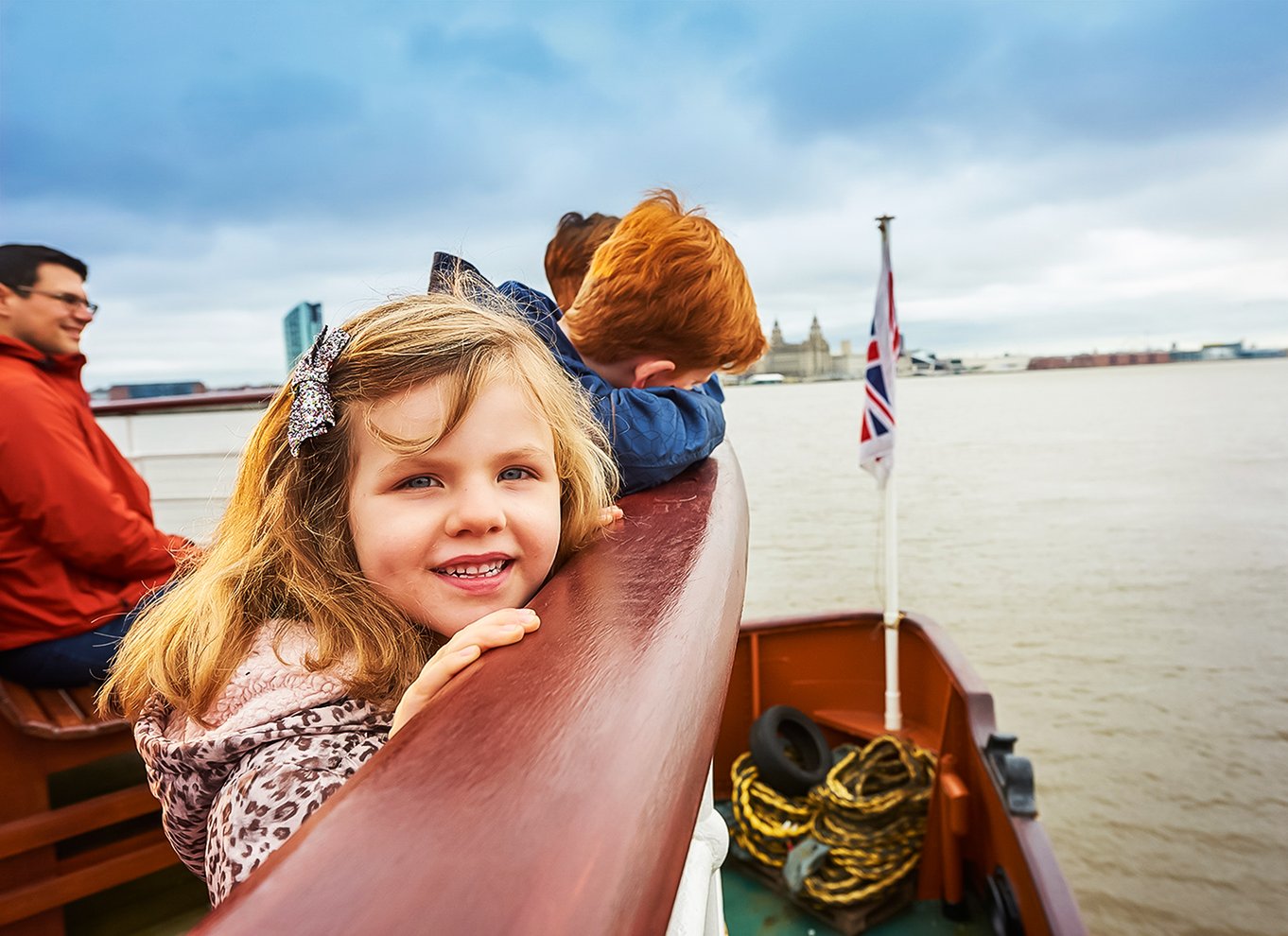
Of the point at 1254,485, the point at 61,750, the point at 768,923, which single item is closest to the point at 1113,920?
the point at 768,923

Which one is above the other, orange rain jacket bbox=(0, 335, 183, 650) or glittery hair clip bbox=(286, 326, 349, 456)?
glittery hair clip bbox=(286, 326, 349, 456)

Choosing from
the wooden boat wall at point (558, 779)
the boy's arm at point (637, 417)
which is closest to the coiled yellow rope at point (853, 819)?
the boy's arm at point (637, 417)

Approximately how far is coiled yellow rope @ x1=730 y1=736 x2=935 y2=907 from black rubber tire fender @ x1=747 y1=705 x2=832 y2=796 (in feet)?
0.20

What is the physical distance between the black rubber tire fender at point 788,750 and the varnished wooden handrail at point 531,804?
12.0ft

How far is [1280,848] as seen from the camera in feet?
32.3

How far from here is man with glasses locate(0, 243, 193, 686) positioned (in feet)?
8.05

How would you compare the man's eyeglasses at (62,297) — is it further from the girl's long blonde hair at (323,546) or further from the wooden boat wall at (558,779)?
the wooden boat wall at (558,779)

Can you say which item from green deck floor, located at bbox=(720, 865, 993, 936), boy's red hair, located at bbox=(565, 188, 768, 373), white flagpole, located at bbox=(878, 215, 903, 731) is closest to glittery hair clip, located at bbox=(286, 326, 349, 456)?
boy's red hair, located at bbox=(565, 188, 768, 373)

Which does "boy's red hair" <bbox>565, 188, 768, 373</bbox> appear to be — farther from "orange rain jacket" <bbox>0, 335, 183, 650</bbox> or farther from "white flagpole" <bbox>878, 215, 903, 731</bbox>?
"white flagpole" <bbox>878, 215, 903, 731</bbox>

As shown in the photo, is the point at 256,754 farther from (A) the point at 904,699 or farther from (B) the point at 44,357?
(A) the point at 904,699

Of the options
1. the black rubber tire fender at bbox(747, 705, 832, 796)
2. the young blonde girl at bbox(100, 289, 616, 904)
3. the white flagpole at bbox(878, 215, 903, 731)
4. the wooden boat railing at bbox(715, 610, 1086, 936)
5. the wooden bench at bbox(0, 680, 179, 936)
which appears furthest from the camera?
the white flagpole at bbox(878, 215, 903, 731)

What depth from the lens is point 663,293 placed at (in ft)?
6.03

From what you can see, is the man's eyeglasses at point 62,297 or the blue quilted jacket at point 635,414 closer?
the blue quilted jacket at point 635,414

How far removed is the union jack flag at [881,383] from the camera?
18.4ft
